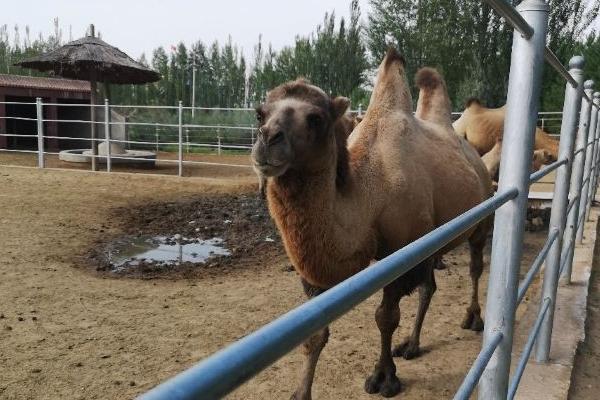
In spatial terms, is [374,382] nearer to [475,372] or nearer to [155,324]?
[155,324]

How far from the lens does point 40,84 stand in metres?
18.3

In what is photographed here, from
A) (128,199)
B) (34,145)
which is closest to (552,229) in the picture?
(128,199)

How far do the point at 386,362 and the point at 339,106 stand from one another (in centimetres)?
144

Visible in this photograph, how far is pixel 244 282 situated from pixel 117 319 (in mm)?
1300

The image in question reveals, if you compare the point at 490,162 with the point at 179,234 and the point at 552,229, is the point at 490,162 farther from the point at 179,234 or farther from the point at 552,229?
the point at 552,229

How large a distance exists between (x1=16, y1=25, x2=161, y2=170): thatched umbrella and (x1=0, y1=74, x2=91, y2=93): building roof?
535 centimetres

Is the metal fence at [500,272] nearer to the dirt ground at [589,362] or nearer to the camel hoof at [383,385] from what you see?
the dirt ground at [589,362]

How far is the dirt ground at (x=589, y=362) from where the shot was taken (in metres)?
2.96

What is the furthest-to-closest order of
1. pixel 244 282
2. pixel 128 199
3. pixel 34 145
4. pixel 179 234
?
pixel 34 145 → pixel 128 199 → pixel 179 234 → pixel 244 282

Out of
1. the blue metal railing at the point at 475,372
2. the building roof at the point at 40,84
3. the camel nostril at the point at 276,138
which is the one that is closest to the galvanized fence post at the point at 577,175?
the camel nostril at the point at 276,138

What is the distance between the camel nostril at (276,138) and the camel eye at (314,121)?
0.22m

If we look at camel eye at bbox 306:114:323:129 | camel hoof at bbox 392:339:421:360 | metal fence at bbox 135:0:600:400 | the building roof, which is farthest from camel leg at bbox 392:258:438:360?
the building roof

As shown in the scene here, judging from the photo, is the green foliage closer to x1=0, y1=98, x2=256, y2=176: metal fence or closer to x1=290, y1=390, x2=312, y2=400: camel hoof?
x1=0, y1=98, x2=256, y2=176: metal fence

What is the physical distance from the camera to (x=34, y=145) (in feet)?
62.9
